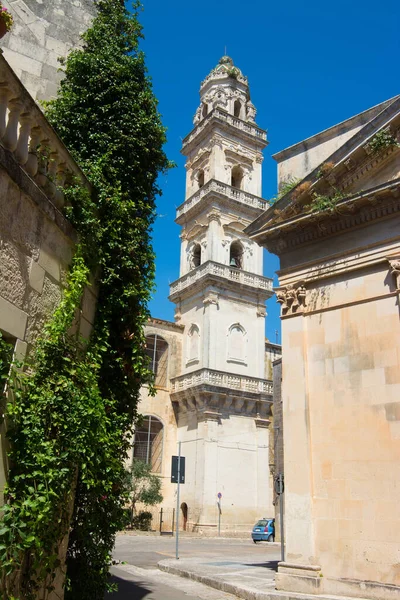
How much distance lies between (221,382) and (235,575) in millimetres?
20985

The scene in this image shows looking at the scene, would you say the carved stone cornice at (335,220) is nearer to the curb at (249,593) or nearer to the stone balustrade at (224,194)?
the curb at (249,593)

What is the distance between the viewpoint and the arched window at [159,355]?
35.9m

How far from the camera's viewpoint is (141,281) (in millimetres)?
7754

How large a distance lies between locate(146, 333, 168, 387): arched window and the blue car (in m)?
11.9

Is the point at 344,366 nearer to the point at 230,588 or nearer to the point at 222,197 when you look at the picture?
the point at 230,588

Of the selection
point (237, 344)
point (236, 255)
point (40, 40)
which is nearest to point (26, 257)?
point (40, 40)

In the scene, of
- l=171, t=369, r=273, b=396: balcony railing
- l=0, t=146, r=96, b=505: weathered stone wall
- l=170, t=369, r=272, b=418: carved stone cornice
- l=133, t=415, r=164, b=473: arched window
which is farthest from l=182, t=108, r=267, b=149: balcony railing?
l=0, t=146, r=96, b=505: weathered stone wall

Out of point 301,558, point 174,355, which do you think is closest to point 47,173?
point 301,558

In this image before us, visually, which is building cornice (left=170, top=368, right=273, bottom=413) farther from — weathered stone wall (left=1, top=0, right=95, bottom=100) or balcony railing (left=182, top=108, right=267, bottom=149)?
weathered stone wall (left=1, top=0, right=95, bottom=100)

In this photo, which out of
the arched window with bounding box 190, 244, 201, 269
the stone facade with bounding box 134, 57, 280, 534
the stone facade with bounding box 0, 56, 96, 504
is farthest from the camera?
the arched window with bounding box 190, 244, 201, 269

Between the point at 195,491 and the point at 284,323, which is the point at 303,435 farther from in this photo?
the point at 195,491

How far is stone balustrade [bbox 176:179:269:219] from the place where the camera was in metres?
36.3

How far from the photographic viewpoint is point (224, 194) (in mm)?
36250

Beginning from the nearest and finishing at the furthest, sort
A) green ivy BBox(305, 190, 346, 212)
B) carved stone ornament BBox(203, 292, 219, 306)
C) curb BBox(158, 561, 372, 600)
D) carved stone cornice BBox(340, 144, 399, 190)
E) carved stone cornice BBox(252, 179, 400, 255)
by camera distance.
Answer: curb BBox(158, 561, 372, 600), carved stone cornice BBox(252, 179, 400, 255), carved stone cornice BBox(340, 144, 399, 190), green ivy BBox(305, 190, 346, 212), carved stone ornament BBox(203, 292, 219, 306)
